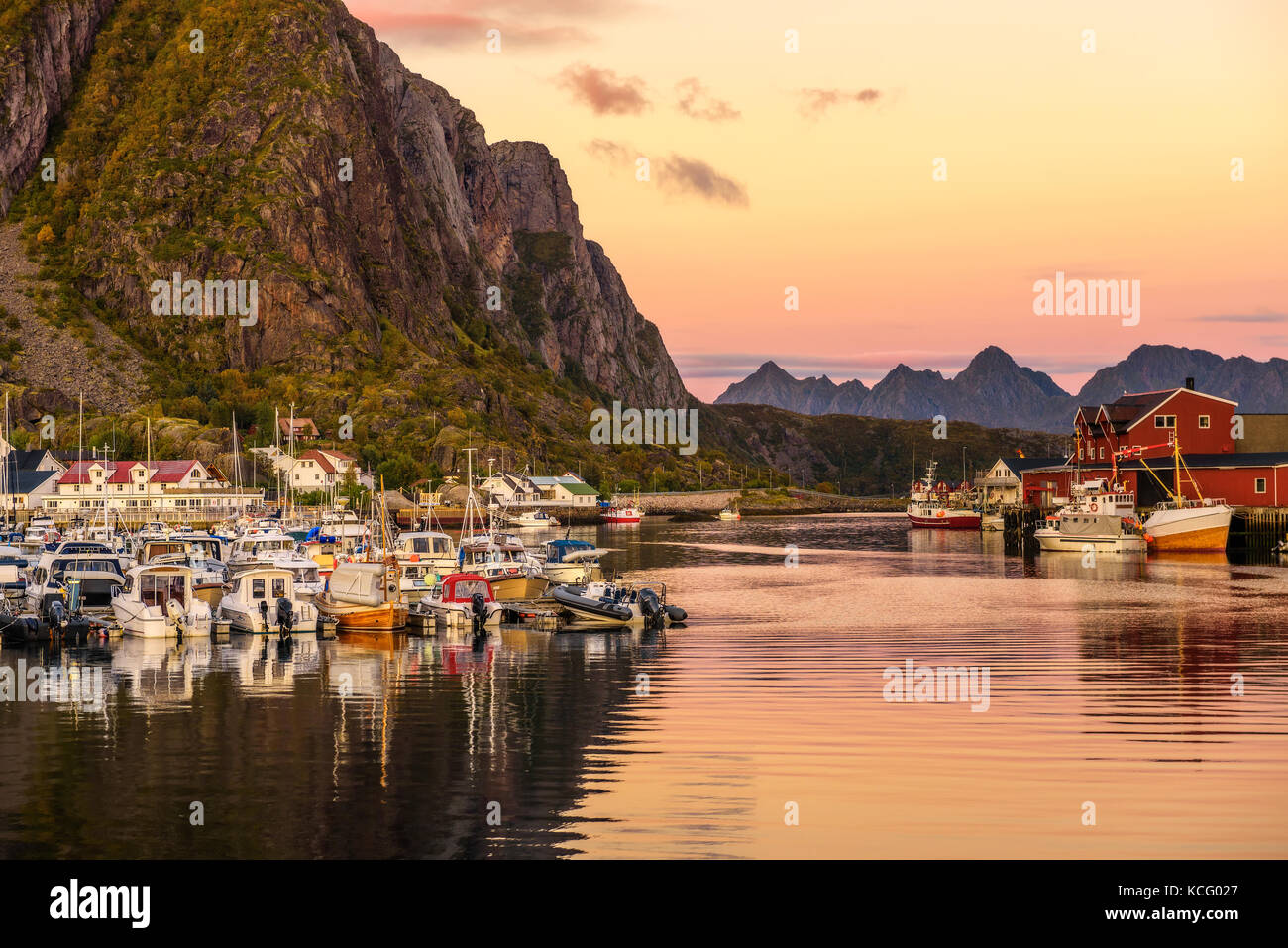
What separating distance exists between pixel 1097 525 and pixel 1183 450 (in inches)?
744

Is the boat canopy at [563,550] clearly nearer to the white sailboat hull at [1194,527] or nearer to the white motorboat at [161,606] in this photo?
the white motorboat at [161,606]

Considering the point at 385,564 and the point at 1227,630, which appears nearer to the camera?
the point at 1227,630

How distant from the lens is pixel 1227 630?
64312mm

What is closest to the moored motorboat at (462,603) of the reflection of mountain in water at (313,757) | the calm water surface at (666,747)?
the calm water surface at (666,747)

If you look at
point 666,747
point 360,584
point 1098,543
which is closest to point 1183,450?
point 1098,543

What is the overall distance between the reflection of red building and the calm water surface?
7488 centimetres

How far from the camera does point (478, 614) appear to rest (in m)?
65.5

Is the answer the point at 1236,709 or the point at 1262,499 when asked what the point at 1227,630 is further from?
the point at 1262,499

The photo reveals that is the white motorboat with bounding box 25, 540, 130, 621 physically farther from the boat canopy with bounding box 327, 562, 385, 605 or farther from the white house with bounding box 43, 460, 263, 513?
the white house with bounding box 43, 460, 263, 513

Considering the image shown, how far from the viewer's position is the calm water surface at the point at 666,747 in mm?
26969

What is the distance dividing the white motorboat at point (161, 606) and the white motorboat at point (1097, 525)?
97.0m

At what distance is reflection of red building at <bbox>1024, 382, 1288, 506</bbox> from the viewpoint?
13438cm
